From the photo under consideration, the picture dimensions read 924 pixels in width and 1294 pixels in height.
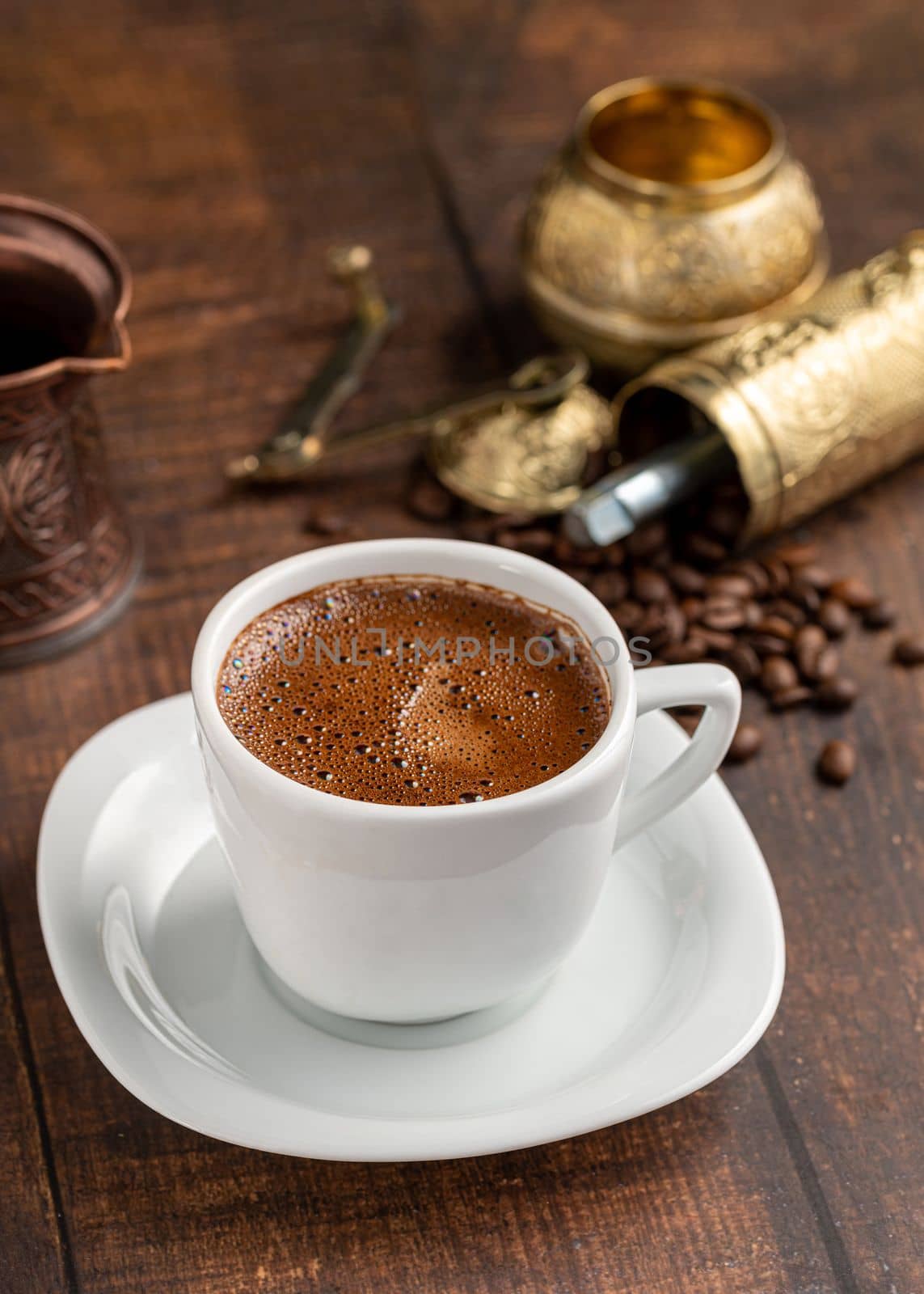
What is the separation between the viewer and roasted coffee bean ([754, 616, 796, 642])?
1.27 m

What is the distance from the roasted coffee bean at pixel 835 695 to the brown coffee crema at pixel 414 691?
40 centimetres

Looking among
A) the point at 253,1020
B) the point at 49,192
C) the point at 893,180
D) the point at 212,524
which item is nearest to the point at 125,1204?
the point at 253,1020

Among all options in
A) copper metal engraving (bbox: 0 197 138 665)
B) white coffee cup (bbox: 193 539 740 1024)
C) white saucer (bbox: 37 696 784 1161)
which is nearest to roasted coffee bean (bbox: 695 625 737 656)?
white saucer (bbox: 37 696 784 1161)

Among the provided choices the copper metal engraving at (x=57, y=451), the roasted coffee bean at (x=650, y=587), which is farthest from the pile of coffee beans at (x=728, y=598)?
the copper metal engraving at (x=57, y=451)

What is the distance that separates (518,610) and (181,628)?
0.46 meters

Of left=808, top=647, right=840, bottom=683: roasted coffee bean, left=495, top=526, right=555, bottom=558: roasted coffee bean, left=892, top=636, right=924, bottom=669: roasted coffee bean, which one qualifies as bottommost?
left=892, top=636, right=924, bottom=669: roasted coffee bean

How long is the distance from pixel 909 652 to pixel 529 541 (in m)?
0.35

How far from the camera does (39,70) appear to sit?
199 cm

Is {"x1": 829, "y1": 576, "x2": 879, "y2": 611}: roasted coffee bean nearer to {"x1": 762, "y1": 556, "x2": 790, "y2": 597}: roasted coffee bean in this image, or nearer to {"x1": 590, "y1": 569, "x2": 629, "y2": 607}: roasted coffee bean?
{"x1": 762, "y1": 556, "x2": 790, "y2": 597}: roasted coffee bean

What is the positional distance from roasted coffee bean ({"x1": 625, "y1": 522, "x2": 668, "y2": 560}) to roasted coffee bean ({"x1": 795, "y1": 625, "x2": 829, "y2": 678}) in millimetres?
156

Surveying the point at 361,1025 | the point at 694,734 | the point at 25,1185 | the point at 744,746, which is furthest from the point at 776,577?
the point at 25,1185

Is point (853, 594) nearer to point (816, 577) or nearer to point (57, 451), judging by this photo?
point (816, 577)

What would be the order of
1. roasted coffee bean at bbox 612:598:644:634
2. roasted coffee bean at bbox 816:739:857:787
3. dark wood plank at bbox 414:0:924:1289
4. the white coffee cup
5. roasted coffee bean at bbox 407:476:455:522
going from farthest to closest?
roasted coffee bean at bbox 407:476:455:522
roasted coffee bean at bbox 612:598:644:634
roasted coffee bean at bbox 816:739:857:787
dark wood plank at bbox 414:0:924:1289
the white coffee cup

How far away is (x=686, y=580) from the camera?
1309 mm
